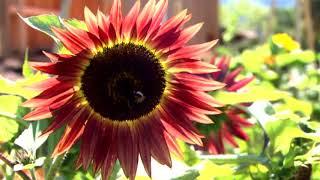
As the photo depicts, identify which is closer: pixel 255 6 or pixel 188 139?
pixel 188 139

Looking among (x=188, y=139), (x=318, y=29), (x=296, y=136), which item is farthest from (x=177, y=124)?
(x=318, y=29)

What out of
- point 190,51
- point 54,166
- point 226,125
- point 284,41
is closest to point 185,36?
point 190,51

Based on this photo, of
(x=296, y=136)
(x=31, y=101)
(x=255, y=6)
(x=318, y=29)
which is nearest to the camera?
(x=31, y=101)

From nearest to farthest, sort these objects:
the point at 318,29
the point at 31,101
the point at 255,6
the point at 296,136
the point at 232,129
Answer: the point at 31,101
the point at 296,136
the point at 232,129
the point at 255,6
the point at 318,29

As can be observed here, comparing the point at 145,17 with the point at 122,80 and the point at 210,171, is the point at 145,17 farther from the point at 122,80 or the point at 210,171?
the point at 210,171

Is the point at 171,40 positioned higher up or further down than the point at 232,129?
higher up

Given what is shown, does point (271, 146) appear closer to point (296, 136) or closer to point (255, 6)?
point (296, 136)

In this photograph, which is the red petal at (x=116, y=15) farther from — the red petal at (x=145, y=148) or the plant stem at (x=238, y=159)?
the plant stem at (x=238, y=159)
